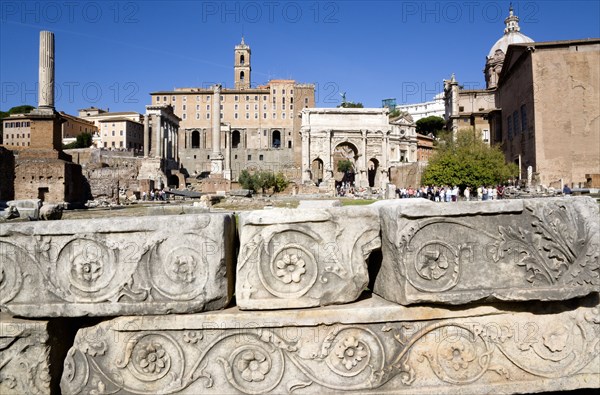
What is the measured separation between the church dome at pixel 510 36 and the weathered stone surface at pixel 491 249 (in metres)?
66.7

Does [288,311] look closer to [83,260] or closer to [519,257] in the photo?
[83,260]

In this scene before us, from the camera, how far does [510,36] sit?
198 ft

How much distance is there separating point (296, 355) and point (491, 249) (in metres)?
1.28

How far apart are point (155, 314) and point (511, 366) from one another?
6.92ft

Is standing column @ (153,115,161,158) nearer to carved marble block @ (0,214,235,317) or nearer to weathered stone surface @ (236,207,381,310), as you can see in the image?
carved marble block @ (0,214,235,317)

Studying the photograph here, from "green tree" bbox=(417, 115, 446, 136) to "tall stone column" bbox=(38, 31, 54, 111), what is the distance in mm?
80485

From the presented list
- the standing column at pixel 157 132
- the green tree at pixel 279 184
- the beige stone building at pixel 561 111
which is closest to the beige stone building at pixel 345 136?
the green tree at pixel 279 184

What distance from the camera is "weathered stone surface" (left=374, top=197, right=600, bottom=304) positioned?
230cm

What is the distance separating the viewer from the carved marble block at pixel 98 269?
229 centimetres

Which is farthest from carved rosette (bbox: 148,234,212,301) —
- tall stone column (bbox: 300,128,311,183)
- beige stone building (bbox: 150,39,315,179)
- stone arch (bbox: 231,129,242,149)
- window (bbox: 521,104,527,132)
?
stone arch (bbox: 231,129,242,149)

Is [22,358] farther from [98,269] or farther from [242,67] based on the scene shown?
[242,67]

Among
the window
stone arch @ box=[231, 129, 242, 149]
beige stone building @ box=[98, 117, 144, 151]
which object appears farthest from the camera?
stone arch @ box=[231, 129, 242, 149]

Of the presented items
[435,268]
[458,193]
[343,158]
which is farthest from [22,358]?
[343,158]

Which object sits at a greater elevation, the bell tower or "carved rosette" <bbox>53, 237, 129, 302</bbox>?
the bell tower
